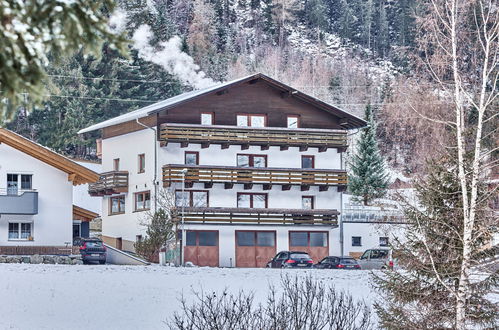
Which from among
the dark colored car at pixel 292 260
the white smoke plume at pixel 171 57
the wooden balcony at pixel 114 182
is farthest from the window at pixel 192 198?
the white smoke plume at pixel 171 57

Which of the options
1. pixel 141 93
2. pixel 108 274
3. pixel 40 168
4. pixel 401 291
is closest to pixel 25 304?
pixel 108 274

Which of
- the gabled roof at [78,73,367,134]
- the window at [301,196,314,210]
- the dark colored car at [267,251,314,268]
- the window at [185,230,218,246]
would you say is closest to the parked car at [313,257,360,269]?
the dark colored car at [267,251,314,268]

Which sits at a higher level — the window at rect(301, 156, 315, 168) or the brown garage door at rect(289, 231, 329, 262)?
the window at rect(301, 156, 315, 168)

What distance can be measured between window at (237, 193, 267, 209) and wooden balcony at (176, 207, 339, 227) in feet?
3.92

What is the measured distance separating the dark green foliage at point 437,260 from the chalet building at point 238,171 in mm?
39592

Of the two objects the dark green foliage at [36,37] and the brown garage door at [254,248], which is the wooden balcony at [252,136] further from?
the dark green foliage at [36,37]

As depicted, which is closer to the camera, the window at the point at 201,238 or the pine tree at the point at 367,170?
the window at the point at 201,238

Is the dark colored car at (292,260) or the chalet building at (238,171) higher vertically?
the chalet building at (238,171)

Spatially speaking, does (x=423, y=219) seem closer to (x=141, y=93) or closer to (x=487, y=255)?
(x=487, y=255)

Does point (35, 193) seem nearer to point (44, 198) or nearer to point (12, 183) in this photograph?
point (44, 198)

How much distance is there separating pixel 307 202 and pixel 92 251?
16.5 metres

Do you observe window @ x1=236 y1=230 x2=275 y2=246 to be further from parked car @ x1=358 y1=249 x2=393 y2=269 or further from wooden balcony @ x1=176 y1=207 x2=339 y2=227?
parked car @ x1=358 y1=249 x2=393 y2=269

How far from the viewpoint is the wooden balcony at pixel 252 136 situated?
2461 inches

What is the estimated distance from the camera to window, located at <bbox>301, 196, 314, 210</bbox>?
6638 cm
